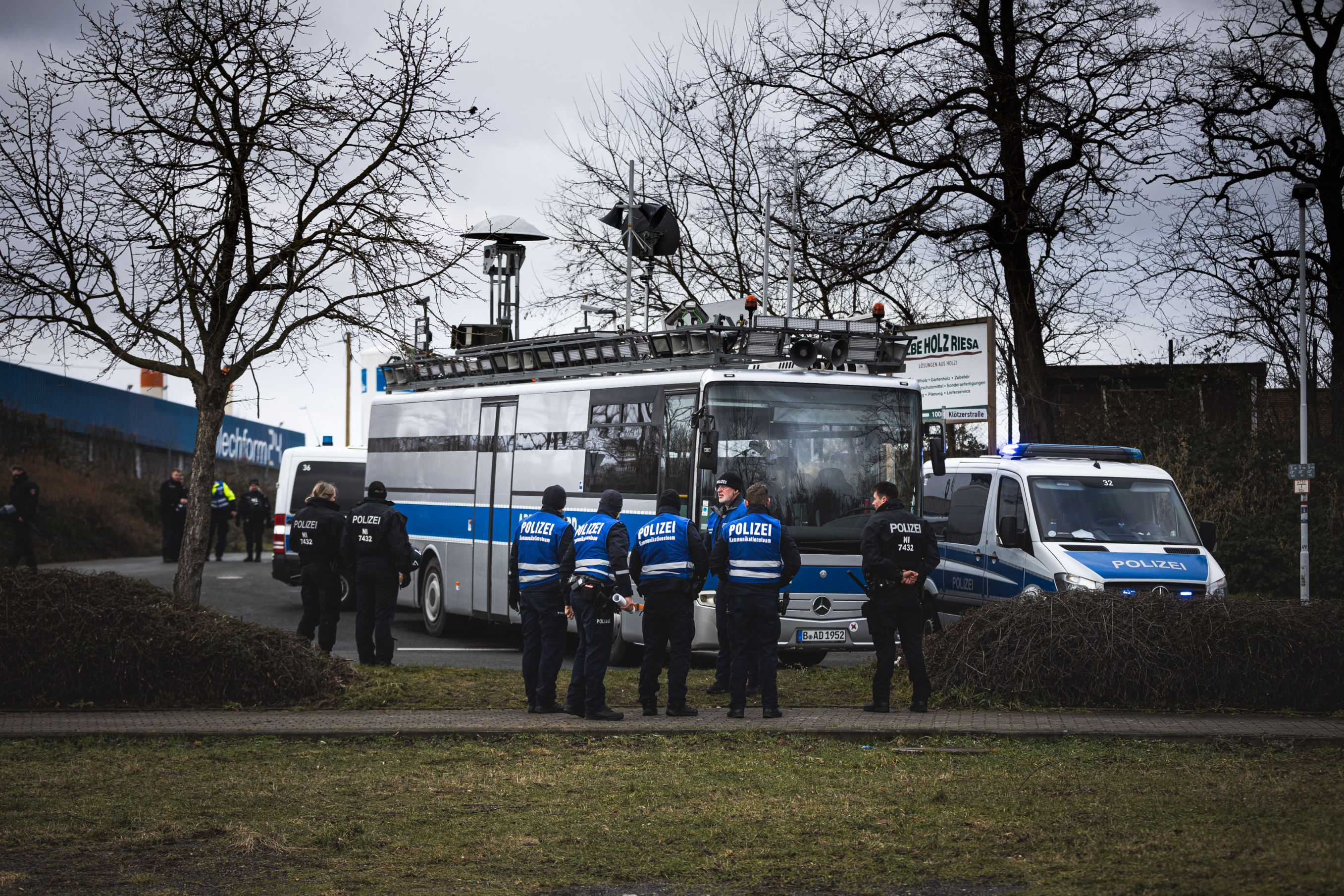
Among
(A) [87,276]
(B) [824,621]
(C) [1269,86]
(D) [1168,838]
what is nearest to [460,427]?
(A) [87,276]

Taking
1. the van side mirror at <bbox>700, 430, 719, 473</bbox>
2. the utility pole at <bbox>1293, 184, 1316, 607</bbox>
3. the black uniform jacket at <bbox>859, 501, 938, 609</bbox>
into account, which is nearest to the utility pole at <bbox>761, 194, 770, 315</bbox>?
the van side mirror at <bbox>700, 430, 719, 473</bbox>

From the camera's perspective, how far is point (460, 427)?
17.7 m

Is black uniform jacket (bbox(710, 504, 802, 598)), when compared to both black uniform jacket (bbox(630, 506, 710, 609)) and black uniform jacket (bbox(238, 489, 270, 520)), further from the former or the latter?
black uniform jacket (bbox(238, 489, 270, 520))

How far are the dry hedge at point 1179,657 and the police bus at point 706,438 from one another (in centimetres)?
235

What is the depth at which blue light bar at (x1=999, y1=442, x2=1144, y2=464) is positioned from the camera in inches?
595

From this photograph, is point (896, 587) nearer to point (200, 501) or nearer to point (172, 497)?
point (200, 501)

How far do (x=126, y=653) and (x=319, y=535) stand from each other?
10.3ft

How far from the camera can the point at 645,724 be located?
1063 cm

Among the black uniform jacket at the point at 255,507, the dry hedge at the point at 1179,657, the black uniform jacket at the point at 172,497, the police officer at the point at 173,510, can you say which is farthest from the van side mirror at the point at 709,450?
the black uniform jacket at the point at 255,507

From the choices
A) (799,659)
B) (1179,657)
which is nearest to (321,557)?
(799,659)

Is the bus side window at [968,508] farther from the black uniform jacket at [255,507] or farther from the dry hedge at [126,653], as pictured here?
the black uniform jacket at [255,507]

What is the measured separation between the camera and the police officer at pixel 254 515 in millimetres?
31656

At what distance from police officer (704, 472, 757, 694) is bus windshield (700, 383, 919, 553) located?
0.47 metres

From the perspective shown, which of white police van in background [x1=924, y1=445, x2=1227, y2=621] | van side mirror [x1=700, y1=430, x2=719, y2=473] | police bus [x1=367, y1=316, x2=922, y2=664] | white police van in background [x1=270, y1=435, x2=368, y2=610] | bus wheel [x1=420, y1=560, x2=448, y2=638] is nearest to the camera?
van side mirror [x1=700, y1=430, x2=719, y2=473]
